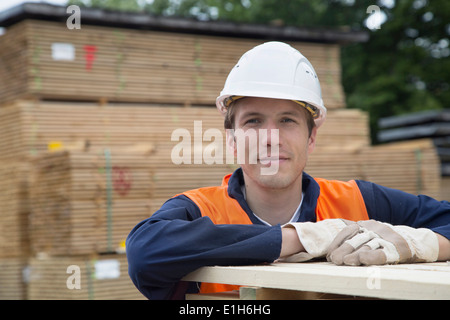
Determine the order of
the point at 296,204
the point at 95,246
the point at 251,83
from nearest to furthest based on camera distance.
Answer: the point at 251,83, the point at 296,204, the point at 95,246

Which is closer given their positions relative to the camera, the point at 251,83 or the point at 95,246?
the point at 251,83

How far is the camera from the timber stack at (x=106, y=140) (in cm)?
563

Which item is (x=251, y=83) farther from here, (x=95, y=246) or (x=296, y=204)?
(x=95, y=246)

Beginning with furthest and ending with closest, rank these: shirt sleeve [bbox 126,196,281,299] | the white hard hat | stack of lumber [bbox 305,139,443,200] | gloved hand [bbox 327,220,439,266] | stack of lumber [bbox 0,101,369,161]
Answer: stack of lumber [bbox 305,139,443,200] → stack of lumber [bbox 0,101,369,161] → the white hard hat → shirt sleeve [bbox 126,196,281,299] → gloved hand [bbox 327,220,439,266]

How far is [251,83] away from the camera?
2822mm

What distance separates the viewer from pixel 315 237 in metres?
2.34

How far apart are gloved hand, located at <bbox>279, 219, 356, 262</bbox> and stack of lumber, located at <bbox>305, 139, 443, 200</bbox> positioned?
3.92m

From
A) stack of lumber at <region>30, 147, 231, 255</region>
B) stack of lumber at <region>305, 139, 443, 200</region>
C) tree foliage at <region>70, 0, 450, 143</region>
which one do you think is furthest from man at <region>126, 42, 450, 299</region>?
tree foliage at <region>70, 0, 450, 143</region>

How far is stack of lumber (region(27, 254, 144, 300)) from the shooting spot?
5.58m

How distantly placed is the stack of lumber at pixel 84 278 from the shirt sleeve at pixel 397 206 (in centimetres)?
314

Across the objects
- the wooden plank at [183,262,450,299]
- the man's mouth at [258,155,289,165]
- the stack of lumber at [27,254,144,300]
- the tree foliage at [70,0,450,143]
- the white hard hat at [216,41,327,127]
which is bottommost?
the stack of lumber at [27,254,144,300]

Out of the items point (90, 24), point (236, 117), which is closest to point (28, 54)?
point (90, 24)

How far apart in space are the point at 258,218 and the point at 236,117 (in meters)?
0.47

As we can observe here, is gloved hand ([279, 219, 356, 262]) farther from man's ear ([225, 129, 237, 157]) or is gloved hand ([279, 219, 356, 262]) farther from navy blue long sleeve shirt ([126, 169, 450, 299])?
man's ear ([225, 129, 237, 157])
